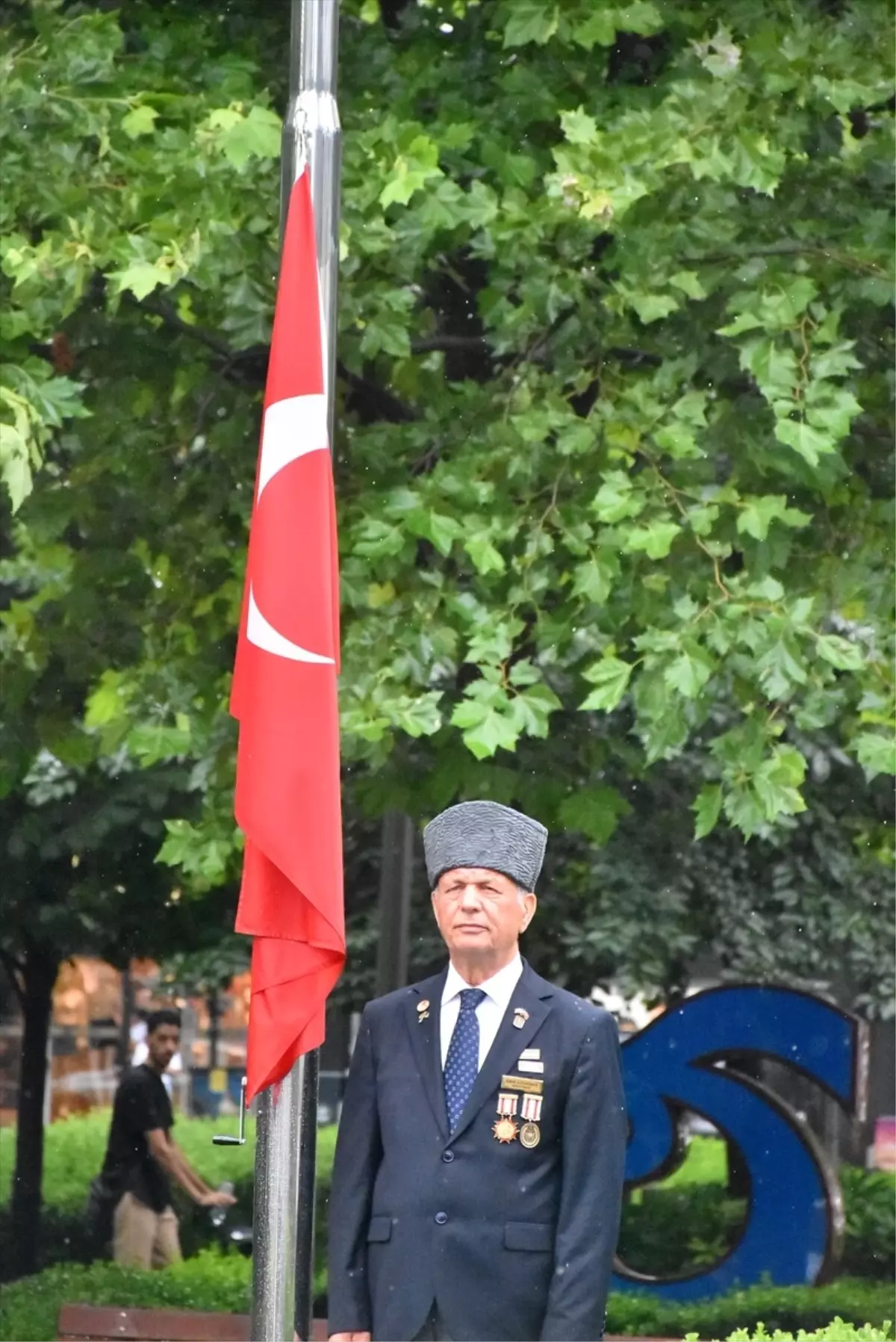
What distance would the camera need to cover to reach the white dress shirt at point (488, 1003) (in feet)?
15.9

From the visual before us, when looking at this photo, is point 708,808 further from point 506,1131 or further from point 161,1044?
point 161,1044

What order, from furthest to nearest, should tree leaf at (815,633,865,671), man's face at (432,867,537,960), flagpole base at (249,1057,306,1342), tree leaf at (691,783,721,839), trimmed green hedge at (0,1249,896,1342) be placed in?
trimmed green hedge at (0,1249,896,1342), tree leaf at (691,783,721,839), tree leaf at (815,633,865,671), flagpole base at (249,1057,306,1342), man's face at (432,867,537,960)

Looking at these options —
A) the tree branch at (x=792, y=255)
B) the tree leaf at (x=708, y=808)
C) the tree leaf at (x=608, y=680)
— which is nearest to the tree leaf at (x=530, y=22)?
the tree branch at (x=792, y=255)

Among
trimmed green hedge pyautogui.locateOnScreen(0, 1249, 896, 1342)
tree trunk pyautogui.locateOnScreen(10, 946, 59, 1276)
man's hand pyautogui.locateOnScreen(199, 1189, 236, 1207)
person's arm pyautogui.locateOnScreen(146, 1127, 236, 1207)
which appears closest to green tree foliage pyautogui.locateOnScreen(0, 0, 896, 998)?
trimmed green hedge pyautogui.locateOnScreen(0, 1249, 896, 1342)

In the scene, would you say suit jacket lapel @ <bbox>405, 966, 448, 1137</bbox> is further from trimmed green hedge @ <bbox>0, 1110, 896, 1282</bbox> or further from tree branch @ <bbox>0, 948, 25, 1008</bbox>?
tree branch @ <bbox>0, 948, 25, 1008</bbox>

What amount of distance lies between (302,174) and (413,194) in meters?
2.25

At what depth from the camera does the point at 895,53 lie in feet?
25.0

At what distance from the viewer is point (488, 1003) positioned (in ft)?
16.0

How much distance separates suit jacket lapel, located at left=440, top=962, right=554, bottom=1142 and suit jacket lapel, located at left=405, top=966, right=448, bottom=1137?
0.21ft

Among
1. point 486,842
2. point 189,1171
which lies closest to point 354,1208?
point 486,842

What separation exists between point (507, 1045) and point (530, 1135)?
19cm

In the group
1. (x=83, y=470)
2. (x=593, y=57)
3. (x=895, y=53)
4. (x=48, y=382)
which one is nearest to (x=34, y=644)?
(x=83, y=470)

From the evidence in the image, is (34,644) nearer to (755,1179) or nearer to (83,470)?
(83,470)

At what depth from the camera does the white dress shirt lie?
15.9 ft
